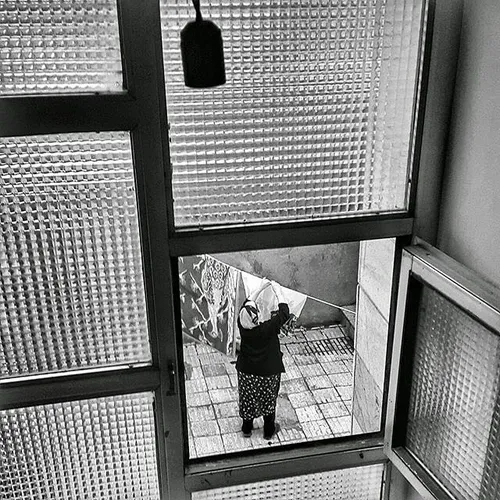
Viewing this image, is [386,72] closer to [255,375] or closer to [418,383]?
[418,383]

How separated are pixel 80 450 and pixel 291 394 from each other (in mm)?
2367

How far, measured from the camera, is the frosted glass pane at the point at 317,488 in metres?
2.00

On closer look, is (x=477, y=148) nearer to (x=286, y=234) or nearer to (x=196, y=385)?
(x=286, y=234)

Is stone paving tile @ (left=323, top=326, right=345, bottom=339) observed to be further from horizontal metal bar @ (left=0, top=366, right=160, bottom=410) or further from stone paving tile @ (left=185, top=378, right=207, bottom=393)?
A: horizontal metal bar @ (left=0, top=366, right=160, bottom=410)

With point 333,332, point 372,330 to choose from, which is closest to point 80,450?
point 372,330

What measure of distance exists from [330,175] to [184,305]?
3.37 meters

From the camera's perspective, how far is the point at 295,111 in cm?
163

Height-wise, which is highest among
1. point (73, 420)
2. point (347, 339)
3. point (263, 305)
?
point (73, 420)

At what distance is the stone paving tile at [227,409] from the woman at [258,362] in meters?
0.36

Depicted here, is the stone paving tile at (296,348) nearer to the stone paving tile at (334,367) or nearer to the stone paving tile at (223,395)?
the stone paving tile at (334,367)

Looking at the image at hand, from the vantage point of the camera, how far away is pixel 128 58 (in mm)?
1466

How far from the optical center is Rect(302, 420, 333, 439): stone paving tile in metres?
3.61

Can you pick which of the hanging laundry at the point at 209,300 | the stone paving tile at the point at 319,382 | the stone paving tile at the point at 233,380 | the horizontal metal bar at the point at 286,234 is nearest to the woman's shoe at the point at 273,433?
the stone paving tile at the point at 319,382

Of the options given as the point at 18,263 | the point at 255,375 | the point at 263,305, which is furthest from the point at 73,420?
the point at 263,305
